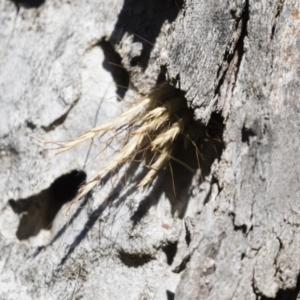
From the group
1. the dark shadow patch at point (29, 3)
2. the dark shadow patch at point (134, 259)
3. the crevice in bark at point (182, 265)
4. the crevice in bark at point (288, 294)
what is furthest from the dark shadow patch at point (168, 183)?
the dark shadow patch at point (29, 3)

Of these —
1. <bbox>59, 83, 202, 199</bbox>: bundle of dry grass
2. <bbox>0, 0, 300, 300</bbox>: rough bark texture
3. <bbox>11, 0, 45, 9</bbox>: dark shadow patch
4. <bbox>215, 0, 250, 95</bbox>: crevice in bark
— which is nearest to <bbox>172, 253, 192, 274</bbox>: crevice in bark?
<bbox>0, 0, 300, 300</bbox>: rough bark texture

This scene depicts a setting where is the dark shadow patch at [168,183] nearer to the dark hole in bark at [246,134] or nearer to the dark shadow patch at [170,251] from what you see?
the dark shadow patch at [170,251]

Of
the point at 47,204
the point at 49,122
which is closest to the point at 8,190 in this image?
the point at 47,204

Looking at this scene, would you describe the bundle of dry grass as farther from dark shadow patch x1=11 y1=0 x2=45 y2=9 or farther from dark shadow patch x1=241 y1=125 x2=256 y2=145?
dark shadow patch x1=11 y1=0 x2=45 y2=9

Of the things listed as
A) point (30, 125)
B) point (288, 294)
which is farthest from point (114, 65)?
point (288, 294)

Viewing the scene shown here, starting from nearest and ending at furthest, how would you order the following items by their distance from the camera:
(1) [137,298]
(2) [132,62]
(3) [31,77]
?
1. (1) [137,298]
2. (2) [132,62]
3. (3) [31,77]

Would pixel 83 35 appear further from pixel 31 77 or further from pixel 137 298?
pixel 137 298

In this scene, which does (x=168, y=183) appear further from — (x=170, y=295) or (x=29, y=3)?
(x=29, y=3)
